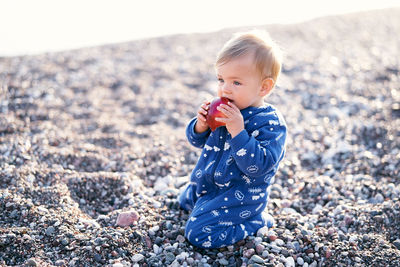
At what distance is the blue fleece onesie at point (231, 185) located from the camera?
319cm

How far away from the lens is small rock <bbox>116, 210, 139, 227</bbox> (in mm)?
3516

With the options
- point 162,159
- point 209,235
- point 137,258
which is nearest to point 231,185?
point 209,235

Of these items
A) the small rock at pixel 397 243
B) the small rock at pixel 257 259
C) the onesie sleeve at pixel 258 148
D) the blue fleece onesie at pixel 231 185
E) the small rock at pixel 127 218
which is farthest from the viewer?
the small rock at pixel 127 218

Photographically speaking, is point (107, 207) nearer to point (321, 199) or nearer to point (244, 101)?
point (244, 101)

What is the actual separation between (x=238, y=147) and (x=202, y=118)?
19.4 inches

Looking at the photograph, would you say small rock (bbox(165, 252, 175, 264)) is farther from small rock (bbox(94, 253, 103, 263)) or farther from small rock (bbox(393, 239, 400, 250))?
small rock (bbox(393, 239, 400, 250))

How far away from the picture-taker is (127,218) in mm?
3547

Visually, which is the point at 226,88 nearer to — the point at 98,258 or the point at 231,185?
the point at 231,185

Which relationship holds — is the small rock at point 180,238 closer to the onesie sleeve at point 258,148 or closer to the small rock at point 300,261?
the onesie sleeve at point 258,148

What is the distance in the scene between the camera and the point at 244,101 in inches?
126

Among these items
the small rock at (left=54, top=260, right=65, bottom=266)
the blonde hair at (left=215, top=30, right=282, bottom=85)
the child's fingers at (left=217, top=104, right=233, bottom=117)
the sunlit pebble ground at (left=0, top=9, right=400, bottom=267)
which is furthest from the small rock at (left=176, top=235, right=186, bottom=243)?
the blonde hair at (left=215, top=30, right=282, bottom=85)

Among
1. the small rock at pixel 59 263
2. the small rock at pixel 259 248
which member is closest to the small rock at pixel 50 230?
the small rock at pixel 59 263

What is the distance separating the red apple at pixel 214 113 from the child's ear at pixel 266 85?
309mm

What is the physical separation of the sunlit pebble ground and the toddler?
0.21 meters
